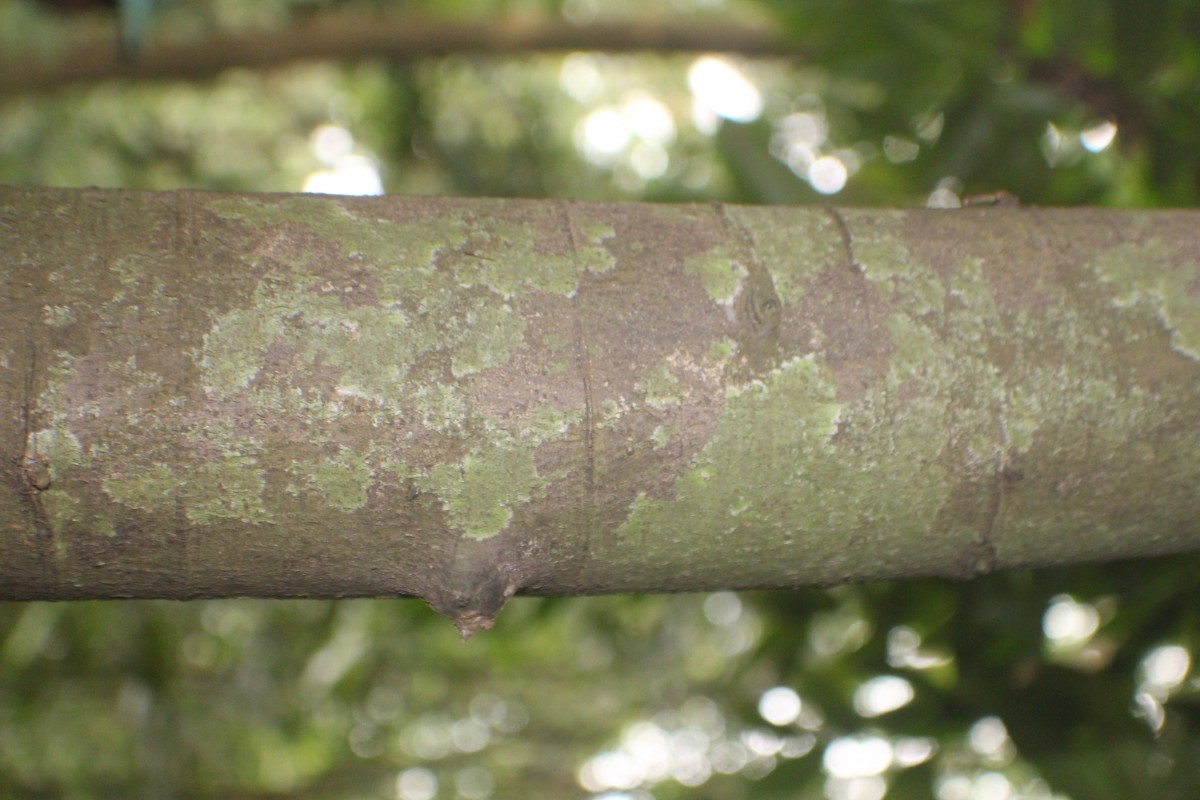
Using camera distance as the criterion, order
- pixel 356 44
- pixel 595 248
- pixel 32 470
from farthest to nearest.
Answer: pixel 356 44, pixel 595 248, pixel 32 470

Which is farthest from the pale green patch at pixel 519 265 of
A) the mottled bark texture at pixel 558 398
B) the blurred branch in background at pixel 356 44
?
the blurred branch in background at pixel 356 44

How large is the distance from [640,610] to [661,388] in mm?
2205

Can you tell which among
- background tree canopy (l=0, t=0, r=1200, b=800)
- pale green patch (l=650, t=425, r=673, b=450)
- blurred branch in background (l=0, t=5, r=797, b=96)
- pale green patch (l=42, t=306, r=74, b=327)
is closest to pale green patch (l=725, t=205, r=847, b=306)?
pale green patch (l=650, t=425, r=673, b=450)

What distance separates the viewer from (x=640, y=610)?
271 cm

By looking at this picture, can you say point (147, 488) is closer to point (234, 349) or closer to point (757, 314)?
point (234, 349)

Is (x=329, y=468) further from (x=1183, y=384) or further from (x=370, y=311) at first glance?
(x=1183, y=384)

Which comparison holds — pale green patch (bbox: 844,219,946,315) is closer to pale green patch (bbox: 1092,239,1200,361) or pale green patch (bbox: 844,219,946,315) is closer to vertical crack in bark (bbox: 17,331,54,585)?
pale green patch (bbox: 1092,239,1200,361)

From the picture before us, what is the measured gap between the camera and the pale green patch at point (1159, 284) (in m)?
0.68

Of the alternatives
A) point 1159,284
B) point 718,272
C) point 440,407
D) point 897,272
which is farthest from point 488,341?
point 1159,284

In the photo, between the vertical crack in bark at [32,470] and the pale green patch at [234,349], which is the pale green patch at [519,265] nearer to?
the pale green patch at [234,349]

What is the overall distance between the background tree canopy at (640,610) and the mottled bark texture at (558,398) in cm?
103

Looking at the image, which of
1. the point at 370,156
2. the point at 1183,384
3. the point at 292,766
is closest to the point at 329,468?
the point at 1183,384

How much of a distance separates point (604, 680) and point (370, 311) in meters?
Result: 2.66

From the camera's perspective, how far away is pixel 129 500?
54 cm
